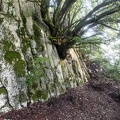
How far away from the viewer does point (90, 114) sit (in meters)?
4.52

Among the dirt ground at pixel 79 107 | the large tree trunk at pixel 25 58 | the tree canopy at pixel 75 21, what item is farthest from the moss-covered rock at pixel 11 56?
the tree canopy at pixel 75 21

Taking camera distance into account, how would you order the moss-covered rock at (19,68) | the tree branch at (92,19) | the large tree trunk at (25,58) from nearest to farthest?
the large tree trunk at (25,58)
the moss-covered rock at (19,68)
the tree branch at (92,19)

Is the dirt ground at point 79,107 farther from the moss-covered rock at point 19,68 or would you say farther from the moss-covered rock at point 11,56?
the moss-covered rock at point 11,56

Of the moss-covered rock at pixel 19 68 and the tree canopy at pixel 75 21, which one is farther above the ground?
the tree canopy at pixel 75 21

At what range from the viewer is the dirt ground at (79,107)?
3881 mm

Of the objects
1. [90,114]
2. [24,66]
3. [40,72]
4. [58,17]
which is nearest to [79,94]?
[90,114]

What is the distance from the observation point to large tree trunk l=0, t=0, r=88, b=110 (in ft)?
13.1

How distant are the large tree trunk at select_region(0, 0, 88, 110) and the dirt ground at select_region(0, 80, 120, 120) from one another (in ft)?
0.71

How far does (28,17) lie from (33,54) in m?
1.00

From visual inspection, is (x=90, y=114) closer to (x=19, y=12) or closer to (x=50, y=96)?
(x=50, y=96)

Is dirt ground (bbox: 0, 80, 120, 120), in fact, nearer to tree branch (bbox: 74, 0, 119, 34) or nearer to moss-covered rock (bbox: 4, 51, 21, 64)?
moss-covered rock (bbox: 4, 51, 21, 64)

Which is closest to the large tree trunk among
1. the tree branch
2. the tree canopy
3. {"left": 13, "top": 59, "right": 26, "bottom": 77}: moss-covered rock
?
{"left": 13, "top": 59, "right": 26, "bottom": 77}: moss-covered rock

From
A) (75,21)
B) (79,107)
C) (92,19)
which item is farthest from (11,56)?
(92,19)

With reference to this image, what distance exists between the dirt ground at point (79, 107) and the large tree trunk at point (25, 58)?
8.6 inches
